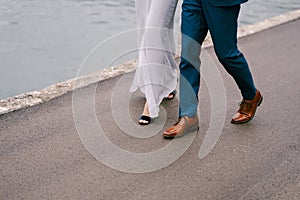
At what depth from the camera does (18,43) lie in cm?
764

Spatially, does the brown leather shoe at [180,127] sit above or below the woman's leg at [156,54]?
below

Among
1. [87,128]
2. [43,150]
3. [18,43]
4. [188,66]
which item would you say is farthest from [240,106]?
[18,43]

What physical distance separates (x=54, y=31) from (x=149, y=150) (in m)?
4.37

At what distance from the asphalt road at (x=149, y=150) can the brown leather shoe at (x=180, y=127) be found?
79 millimetres

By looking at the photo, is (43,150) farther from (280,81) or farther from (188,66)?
(280,81)

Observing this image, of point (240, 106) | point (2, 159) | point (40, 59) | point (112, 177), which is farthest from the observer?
point (40, 59)

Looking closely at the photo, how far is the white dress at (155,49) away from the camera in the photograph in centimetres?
458

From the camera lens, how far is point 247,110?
475cm

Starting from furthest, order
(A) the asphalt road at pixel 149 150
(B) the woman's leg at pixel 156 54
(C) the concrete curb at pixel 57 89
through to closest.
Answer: (C) the concrete curb at pixel 57 89, (B) the woman's leg at pixel 156 54, (A) the asphalt road at pixel 149 150

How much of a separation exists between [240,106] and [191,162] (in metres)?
0.90

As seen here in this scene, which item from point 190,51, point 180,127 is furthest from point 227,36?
point 180,127

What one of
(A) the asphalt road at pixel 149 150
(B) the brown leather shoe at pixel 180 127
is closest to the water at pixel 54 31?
(A) the asphalt road at pixel 149 150

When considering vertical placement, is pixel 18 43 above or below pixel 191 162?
below

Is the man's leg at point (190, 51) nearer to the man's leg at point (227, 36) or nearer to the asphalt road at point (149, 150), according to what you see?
the man's leg at point (227, 36)
